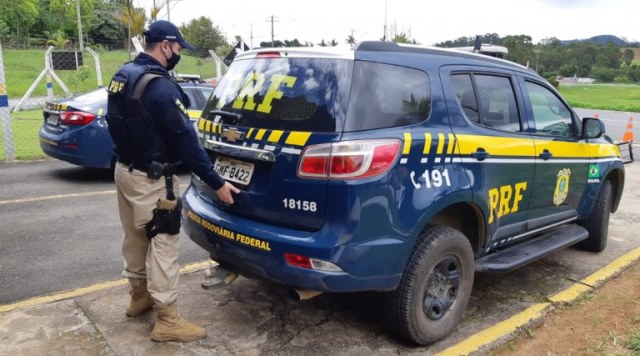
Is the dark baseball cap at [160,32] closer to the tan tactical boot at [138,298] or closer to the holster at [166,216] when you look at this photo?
the holster at [166,216]

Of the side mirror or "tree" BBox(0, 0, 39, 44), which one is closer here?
the side mirror

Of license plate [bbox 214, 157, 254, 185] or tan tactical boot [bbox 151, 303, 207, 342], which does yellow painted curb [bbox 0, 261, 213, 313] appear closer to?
tan tactical boot [bbox 151, 303, 207, 342]

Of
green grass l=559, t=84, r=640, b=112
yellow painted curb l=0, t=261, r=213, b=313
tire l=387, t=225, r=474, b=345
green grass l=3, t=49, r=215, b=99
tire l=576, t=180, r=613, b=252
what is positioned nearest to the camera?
tire l=387, t=225, r=474, b=345

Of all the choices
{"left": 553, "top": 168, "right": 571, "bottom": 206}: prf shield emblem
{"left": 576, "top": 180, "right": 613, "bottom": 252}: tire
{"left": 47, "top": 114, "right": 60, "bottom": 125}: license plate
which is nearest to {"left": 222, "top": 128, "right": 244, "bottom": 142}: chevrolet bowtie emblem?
{"left": 553, "top": 168, "right": 571, "bottom": 206}: prf shield emblem

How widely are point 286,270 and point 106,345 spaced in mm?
1214

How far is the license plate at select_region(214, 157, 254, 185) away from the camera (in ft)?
9.88

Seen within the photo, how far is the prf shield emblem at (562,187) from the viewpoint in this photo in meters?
4.29

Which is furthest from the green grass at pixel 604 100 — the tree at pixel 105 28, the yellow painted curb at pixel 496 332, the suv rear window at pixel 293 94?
the tree at pixel 105 28

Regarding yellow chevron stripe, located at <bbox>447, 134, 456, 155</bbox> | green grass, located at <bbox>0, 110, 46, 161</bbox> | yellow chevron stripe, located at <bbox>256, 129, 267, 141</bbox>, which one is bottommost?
green grass, located at <bbox>0, 110, 46, 161</bbox>

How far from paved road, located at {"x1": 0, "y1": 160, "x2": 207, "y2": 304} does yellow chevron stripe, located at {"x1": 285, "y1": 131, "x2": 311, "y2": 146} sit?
84.1 inches

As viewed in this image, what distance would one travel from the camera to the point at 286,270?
A: 2.79 metres

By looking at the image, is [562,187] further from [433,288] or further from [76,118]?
[76,118]

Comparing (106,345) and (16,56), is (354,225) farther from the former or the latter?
(16,56)

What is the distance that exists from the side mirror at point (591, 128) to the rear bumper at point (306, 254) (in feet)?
8.71
